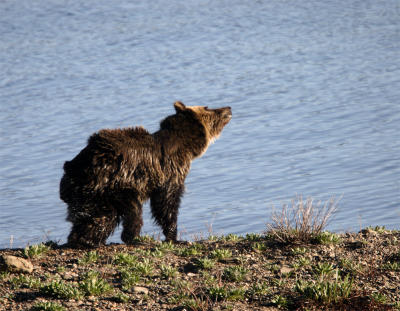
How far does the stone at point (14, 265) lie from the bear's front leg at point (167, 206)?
2.01 m

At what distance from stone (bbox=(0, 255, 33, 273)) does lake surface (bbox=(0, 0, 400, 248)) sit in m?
3.08

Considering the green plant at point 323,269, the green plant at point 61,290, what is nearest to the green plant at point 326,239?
the green plant at point 323,269

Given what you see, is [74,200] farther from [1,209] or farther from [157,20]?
[157,20]

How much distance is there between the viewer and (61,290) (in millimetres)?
6824

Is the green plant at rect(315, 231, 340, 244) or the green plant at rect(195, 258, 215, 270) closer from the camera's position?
the green plant at rect(195, 258, 215, 270)

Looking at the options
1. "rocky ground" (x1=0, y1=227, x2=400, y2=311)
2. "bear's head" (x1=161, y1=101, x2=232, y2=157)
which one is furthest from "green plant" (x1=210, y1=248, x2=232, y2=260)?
"bear's head" (x1=161, y1=101, x2=232, y2=157)

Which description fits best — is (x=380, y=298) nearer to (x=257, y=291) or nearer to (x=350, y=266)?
(x=350, y=266)

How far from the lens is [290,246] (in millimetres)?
8305

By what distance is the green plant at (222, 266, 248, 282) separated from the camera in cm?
730

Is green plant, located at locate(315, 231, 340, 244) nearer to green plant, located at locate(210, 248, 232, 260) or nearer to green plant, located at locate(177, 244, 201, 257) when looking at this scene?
green plant, located at locate(210, 248, 232, 260)

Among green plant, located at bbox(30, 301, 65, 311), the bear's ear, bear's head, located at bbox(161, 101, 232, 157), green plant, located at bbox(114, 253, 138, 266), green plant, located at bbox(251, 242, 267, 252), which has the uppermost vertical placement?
the bear's ear

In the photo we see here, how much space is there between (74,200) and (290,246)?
2.59 metres

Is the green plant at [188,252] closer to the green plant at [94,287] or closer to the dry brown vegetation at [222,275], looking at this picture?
the dry brown vegetation at [222,275]

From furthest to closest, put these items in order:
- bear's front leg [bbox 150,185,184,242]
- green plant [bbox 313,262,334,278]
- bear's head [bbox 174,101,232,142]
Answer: bear's head [bbox 174,101,232,142] → bear's front leg [bbox 150,185,184,242] → green plant [bbox 313,262,334,278]
